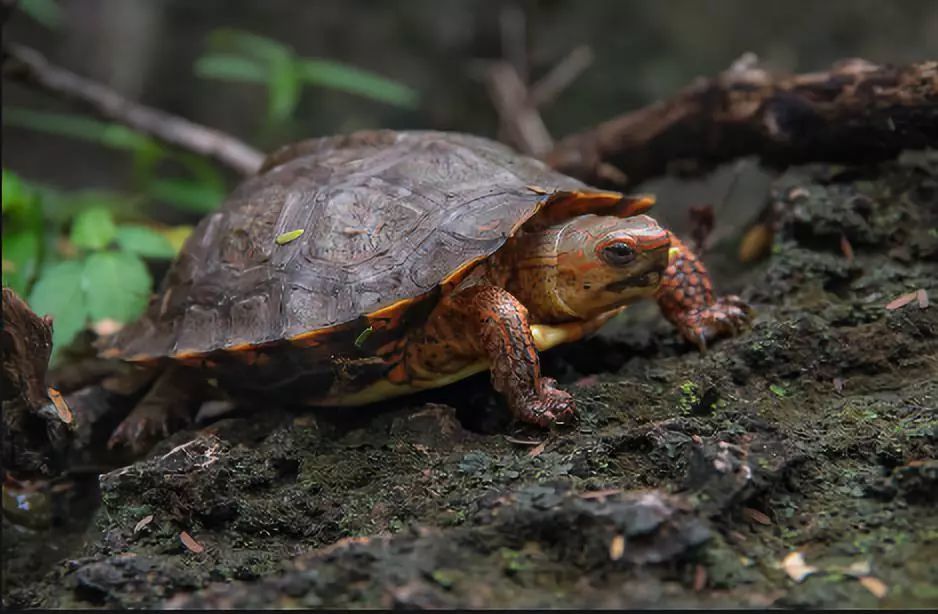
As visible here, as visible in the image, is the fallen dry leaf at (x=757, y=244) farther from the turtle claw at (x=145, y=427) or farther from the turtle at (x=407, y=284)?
the turtle claw at (x=145, y=427)

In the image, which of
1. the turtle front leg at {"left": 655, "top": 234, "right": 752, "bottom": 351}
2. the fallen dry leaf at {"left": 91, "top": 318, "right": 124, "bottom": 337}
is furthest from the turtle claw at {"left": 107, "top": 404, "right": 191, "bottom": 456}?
the turtle front leg at {"left": 655, "top": 234, "right": 752, "bottom": 351}

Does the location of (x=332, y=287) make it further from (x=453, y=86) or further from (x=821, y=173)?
(x=453, y=86)

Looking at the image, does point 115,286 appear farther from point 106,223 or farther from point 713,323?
point 713,323

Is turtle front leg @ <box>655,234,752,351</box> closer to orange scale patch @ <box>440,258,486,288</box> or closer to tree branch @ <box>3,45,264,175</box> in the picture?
orange scale patch @ <box>440,258,486,288</box>

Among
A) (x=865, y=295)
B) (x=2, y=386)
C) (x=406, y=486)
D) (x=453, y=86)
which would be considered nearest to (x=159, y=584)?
(x=406, y=486)

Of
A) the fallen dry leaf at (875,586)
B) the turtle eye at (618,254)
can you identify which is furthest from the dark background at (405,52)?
the fallen dry leaf at (875,586)
